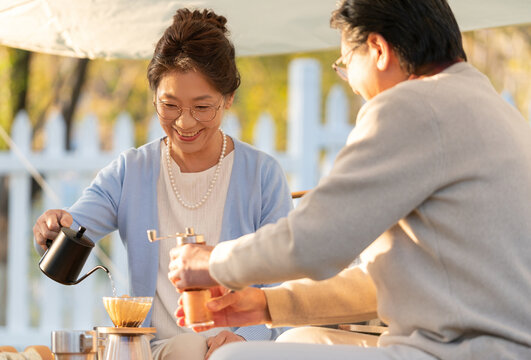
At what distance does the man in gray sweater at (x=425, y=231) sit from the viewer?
1.79 meters

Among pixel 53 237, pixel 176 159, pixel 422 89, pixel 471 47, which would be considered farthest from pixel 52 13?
pixel 471 47

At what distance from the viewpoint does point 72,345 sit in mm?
2400

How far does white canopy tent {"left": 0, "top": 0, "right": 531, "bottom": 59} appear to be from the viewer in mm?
3539

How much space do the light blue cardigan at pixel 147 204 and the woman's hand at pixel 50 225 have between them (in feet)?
0.39

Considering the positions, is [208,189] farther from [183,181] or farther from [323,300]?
[323,300]

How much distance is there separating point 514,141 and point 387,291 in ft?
1.42

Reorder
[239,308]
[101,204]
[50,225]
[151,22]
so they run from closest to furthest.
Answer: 1. [239,308]
2. [50,225]
3. [101,204]
4. [151,22]

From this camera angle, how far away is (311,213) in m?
1.80

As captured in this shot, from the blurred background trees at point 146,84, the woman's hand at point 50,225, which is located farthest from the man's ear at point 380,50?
the blurred background trees at point 146,84

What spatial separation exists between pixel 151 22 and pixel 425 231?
7.26 feet

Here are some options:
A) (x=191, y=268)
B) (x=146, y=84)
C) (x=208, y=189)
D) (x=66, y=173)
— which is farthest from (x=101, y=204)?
(x=146, y=84)

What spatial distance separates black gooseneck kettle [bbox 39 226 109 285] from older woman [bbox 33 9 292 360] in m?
0.15

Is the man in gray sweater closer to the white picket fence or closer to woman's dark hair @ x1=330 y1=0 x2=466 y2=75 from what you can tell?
woman's dark hair @ x1=330 y1=0 x2=466 y2=75

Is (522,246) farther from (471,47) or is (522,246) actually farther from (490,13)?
(471,47)
